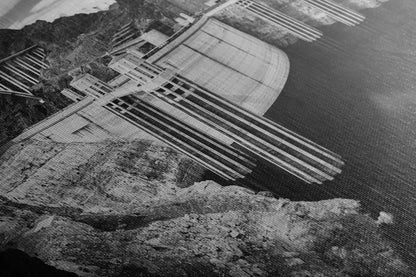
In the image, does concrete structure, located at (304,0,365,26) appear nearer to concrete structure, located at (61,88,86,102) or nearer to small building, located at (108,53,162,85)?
small building, located at (108,53,162,85)

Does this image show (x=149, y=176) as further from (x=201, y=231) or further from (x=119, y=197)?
(x=201, y=231)

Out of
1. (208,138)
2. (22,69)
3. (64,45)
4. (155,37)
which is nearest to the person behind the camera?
(208,138)

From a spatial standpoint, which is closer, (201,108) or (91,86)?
(201,108)

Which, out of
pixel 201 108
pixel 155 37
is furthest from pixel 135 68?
pixel 201 108

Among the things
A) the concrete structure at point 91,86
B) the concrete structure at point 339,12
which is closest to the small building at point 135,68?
the concrete structure at point 91,86

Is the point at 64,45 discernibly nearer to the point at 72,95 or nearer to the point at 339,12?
the point at 72,95
